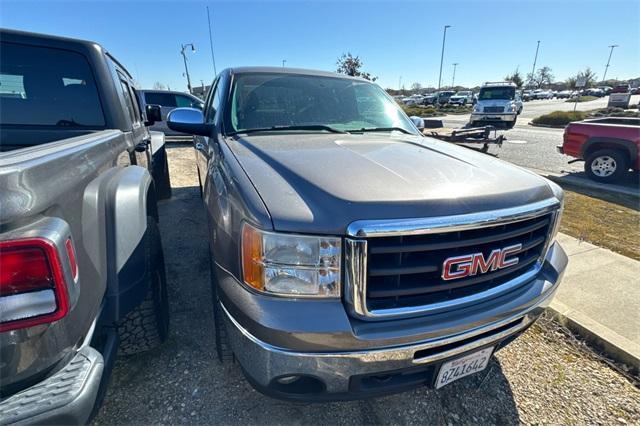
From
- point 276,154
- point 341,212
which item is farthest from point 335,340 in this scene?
point 276,154

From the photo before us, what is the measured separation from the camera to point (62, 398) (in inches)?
40.3

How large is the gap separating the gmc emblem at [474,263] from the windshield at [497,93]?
20.3 m

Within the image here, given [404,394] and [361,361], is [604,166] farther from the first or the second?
[361,361]

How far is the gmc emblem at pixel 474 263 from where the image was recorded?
56.0 inches

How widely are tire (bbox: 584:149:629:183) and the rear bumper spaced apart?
9.16 meters

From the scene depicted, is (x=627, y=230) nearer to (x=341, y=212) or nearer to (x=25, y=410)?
(x=341, y=212)

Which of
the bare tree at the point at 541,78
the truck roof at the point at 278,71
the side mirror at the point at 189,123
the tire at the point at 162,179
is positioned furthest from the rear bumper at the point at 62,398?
the bare tree at the point at 541,78

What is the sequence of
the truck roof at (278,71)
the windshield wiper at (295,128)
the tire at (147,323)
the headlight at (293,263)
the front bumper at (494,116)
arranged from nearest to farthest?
the headlight at (293,263)
the tire at (147,323)
the windshield wiper at (295,128)
the truck roof at (278,71)
the front bumper at (494,116)

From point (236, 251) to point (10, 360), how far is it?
76cm

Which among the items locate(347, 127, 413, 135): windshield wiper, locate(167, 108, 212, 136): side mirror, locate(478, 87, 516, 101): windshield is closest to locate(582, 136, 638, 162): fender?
locate(347, 127, 413, 135): windshield wiper

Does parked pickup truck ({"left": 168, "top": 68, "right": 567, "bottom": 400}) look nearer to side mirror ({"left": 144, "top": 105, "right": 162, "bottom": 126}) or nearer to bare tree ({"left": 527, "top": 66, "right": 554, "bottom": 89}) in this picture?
side mirror ({"left": 144, "top": 105, "right": 162, "bottom": 126})

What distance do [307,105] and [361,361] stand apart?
2.16m

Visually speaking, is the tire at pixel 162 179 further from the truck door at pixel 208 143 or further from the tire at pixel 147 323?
the tire at pixel 147 323

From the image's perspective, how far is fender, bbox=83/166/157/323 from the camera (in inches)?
55.9
